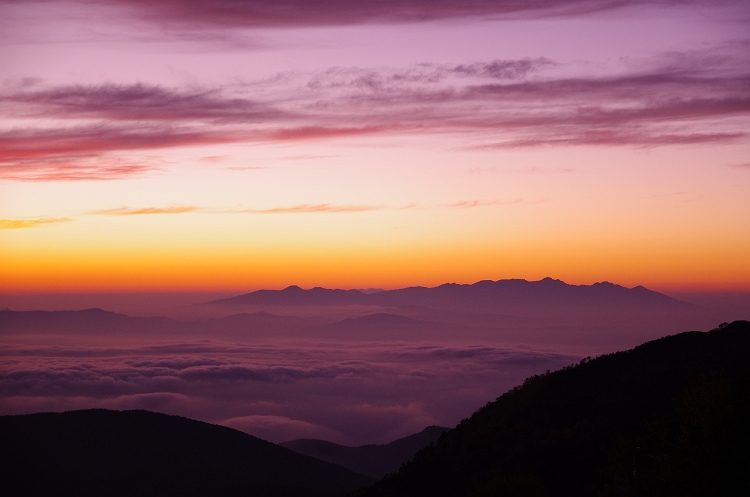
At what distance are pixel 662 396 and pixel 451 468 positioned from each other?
1570cm

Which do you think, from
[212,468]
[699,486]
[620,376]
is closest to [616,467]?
[699,486]

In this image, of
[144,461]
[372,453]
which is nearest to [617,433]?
[144,461]

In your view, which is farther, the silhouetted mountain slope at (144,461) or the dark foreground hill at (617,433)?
the silhouetted mountain slope at (144,461)

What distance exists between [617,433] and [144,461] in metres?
107

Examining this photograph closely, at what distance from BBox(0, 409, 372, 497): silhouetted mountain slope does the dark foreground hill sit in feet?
191

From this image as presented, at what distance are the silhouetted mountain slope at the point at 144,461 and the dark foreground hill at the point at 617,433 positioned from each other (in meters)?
58.2

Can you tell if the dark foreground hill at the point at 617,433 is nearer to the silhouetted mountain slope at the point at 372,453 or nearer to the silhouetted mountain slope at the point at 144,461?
the silhouetted mountain slope at the point at 144,461

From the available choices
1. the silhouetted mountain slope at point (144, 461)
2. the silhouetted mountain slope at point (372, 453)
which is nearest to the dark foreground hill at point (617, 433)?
the silhouetted mountain slope at point (144, 461)

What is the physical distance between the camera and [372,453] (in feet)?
616

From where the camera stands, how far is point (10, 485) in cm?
11331

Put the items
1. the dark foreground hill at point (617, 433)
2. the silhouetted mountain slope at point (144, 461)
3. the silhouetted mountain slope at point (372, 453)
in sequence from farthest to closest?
the silhouetted mountain slope at point (372, 453) < the silhouetted mountain slope at point (144, 461) < the dark foreground hill at point (617, 433)

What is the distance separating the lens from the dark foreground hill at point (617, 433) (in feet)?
77.8

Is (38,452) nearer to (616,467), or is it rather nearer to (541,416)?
(541,416)

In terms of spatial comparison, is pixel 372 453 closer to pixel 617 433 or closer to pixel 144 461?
pixel 144 461
